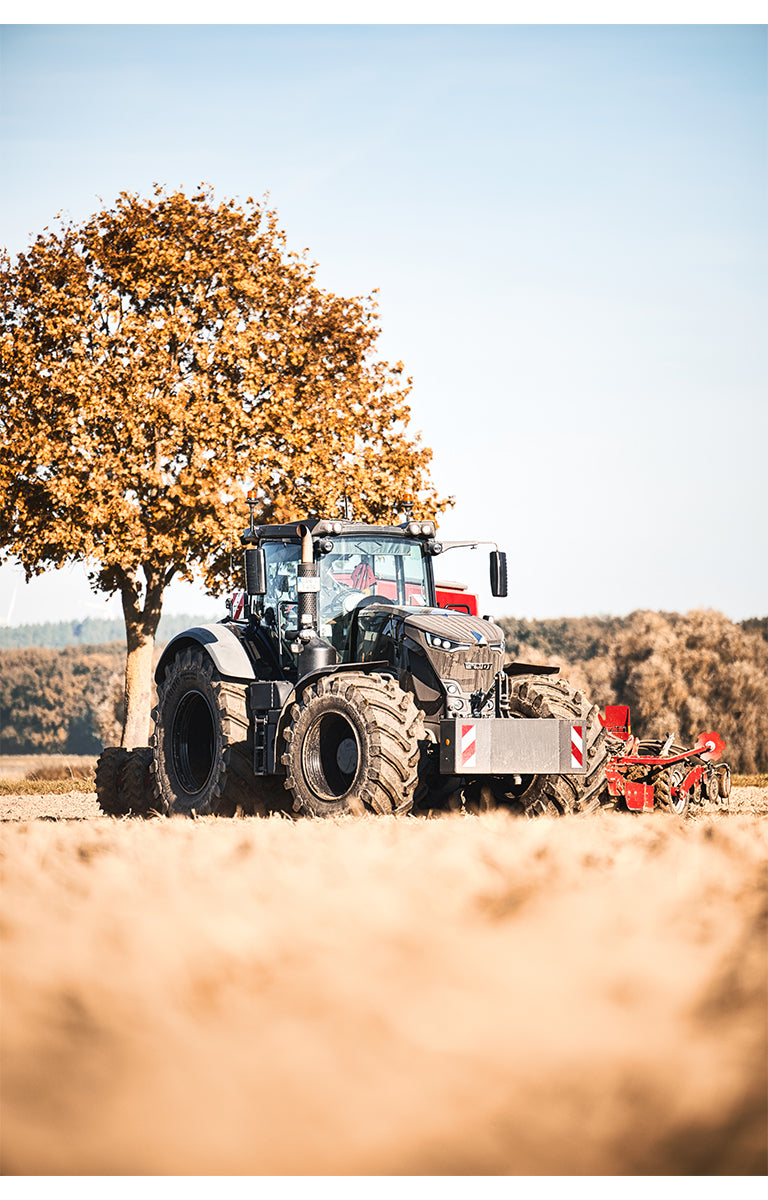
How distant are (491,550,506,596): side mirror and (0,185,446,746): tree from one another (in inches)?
403

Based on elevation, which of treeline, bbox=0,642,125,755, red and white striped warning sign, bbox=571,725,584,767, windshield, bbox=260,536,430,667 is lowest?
treeline, bbox=0,642,125,755

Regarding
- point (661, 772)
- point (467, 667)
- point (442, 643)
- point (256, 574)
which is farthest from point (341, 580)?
point (661, 772)

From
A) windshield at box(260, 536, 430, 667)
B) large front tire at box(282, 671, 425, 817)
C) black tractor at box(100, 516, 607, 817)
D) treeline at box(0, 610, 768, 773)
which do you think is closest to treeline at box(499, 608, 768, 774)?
treeline at box(0, 610, 768, 773)

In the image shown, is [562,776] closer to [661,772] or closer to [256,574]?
[256,574]

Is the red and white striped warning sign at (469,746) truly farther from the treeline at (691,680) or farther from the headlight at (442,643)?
the treeline at (691,680)

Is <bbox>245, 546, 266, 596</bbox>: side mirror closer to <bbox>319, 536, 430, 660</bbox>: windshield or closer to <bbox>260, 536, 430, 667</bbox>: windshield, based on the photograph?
<bbox>260, 536, 430, 667</bbox>: windshield

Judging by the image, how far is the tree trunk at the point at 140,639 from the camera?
22.2 m

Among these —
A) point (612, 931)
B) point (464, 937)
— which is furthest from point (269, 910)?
point (612, 931)

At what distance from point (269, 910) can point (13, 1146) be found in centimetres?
142

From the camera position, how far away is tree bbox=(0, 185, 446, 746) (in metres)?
21.0

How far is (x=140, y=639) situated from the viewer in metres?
23.0

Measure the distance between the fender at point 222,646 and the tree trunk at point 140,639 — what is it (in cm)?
1135

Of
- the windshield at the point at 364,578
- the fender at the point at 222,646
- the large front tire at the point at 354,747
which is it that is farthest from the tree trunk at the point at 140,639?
the large front tire at the point at 354,747

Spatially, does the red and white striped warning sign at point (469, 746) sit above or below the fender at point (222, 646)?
below
